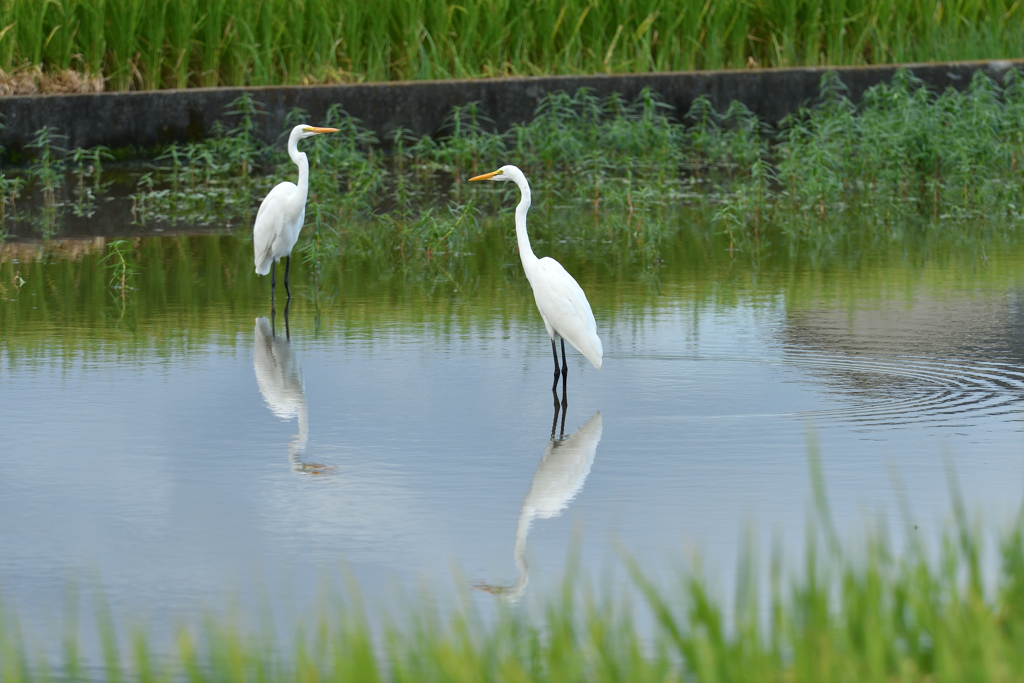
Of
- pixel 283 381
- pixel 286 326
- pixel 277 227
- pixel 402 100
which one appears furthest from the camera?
pixel 402 100

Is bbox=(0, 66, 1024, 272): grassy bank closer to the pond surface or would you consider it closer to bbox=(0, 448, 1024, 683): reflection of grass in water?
the pond surface

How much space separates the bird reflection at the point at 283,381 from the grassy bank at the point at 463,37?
24.5 ft

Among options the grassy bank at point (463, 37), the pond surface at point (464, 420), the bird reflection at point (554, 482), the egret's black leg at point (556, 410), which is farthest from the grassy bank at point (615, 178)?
the bird reflection at point (554, 482)

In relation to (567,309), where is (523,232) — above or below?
above

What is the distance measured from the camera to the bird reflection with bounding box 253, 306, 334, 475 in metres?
5.63

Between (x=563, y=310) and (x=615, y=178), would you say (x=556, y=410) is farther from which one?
(x=615, y=178)

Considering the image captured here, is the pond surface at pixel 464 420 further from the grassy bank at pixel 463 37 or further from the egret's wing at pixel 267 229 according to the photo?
the grassy bank at pixel 463 37

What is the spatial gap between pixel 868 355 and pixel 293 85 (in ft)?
30.0

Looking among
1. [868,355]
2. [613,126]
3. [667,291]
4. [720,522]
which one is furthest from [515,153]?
[720,522]

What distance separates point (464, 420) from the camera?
20.1 ft

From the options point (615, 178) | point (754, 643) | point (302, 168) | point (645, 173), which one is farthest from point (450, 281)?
point (754, 643)

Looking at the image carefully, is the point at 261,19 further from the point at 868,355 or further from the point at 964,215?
the point at 868,355

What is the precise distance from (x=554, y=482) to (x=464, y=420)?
981 mm

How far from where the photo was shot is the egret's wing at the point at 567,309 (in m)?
6.57
